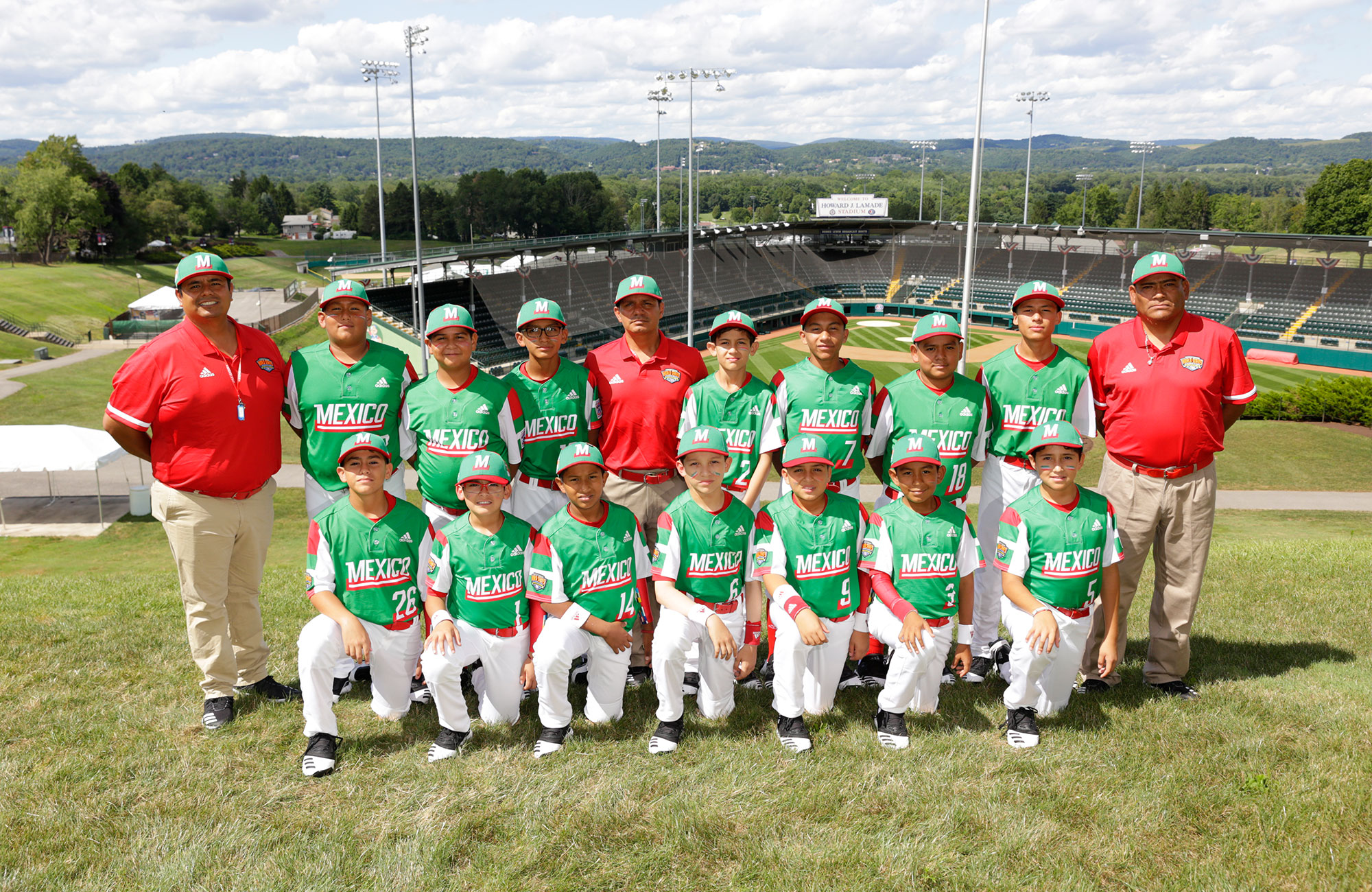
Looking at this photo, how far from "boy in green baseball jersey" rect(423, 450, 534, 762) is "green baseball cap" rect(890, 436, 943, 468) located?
2298 mm

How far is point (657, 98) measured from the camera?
50.6 metres

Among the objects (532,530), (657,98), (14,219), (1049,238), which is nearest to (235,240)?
(14,219)

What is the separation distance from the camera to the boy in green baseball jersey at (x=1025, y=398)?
18.8 feet

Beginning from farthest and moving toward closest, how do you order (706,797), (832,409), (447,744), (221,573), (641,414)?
(641,414)
(832,409)
(221,573)
(447,744)
(706,797)

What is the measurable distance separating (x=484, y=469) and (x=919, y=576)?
104 inches

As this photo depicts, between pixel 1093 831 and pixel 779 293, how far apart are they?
57390mm

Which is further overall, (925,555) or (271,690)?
(271,690)

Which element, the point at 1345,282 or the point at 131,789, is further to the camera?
the point at 1345,282

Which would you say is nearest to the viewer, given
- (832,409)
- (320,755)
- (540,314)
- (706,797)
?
(706,797)

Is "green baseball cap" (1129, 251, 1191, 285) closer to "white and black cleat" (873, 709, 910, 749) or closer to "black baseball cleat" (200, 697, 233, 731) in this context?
"white and black cleat" (873, 709, 910, 749)

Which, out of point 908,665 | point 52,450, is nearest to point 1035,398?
point 908,665

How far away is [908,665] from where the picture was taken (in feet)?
16.3

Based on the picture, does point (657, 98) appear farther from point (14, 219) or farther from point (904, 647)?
point (904, 647)

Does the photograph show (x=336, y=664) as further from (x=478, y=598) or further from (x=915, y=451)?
(x=915, y=451)
